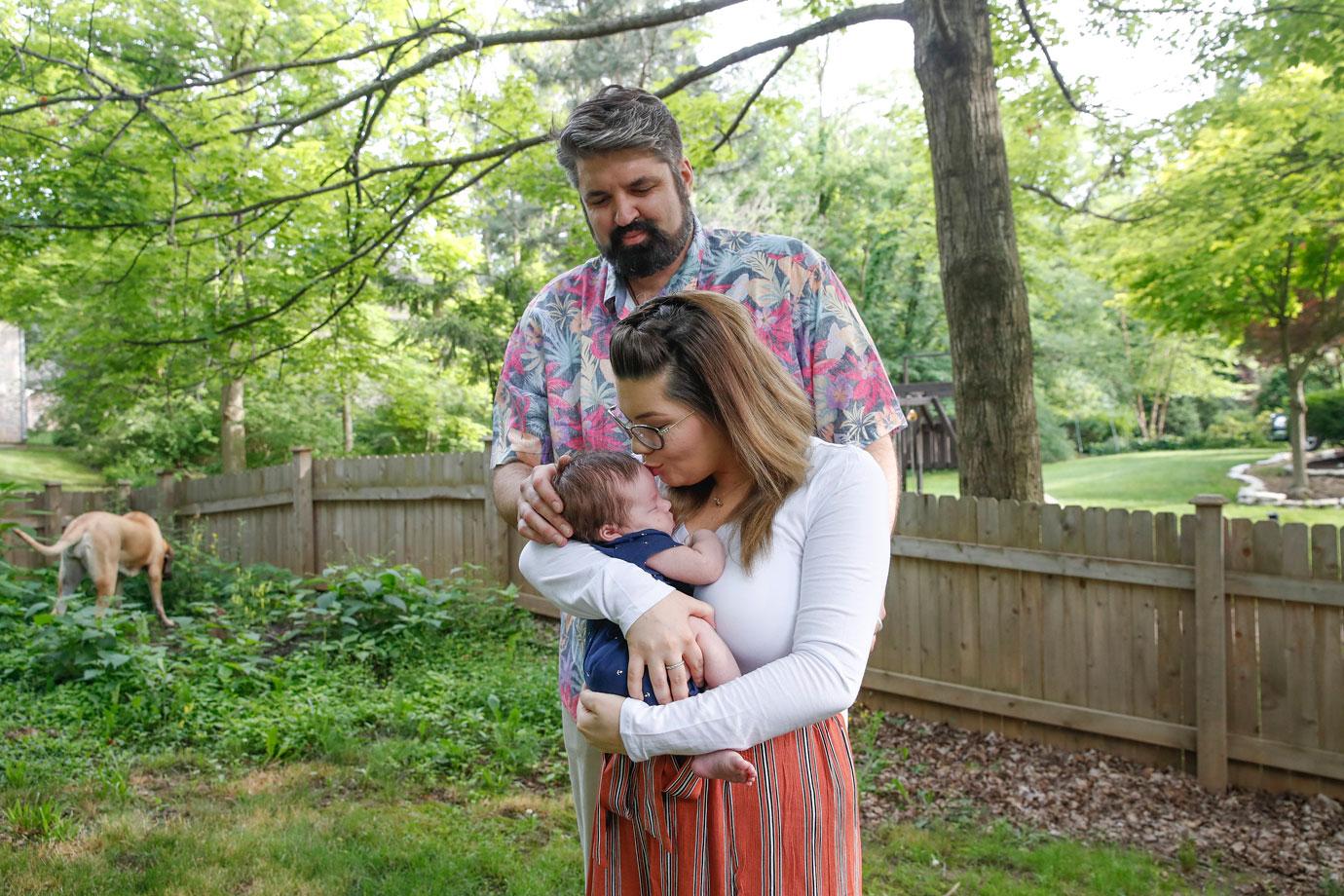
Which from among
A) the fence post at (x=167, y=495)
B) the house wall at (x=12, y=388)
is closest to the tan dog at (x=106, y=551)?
the fence post at (x=167, y=495)

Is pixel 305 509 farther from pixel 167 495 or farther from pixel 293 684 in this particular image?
pixel 293 684

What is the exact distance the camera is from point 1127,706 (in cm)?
504

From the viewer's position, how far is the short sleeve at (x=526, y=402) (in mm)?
2109

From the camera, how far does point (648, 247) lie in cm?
196

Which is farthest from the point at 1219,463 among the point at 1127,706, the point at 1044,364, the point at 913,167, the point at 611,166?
the point at 611,166

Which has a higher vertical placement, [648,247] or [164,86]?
[164,86]

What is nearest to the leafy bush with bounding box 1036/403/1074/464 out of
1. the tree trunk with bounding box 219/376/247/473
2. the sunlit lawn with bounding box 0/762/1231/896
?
the tree trunk with bounding box 219/376/247/473

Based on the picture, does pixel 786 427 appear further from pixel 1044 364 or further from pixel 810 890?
pixel 1044 364

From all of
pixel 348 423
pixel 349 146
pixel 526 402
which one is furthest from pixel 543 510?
pixel 348 423

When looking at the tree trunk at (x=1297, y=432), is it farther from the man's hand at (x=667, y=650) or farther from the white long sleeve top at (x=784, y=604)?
the man's hand at (x=667, y=650)

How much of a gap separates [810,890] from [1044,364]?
28199mm

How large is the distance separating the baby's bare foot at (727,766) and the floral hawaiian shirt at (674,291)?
523mm

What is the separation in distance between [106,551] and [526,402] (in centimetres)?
642

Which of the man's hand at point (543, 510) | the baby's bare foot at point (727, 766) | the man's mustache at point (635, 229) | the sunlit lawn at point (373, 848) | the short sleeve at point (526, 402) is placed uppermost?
the man's mustache at point (635, 229)
